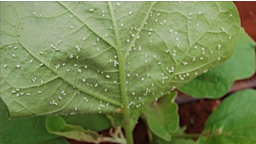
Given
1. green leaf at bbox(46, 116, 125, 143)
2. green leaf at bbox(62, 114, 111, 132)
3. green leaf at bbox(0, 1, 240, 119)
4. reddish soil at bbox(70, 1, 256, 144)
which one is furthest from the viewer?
reddish soil at bbox(70, 1, 256, 144)

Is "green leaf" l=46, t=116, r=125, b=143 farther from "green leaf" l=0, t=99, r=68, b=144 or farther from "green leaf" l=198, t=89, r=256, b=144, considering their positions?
"green leaf" l=198, t=89, r=256, b=144

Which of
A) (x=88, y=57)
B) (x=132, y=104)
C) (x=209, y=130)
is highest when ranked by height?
(x=88, y=57)

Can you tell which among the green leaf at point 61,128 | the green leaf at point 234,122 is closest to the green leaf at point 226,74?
the green leaf at point 234,122

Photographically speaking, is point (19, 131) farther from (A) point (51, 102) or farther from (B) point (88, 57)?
(B) point (88, 57)

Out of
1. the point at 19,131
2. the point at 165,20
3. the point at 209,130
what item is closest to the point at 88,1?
the point at 165,20

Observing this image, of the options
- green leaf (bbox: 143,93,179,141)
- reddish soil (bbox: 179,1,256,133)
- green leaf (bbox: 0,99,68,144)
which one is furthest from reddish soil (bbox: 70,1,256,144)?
green leaf (bbox: 0,99,68,144)

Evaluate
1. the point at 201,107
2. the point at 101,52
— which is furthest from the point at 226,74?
the point at 101,52

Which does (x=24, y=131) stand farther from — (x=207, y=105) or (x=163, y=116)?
(x=207, y=105)
